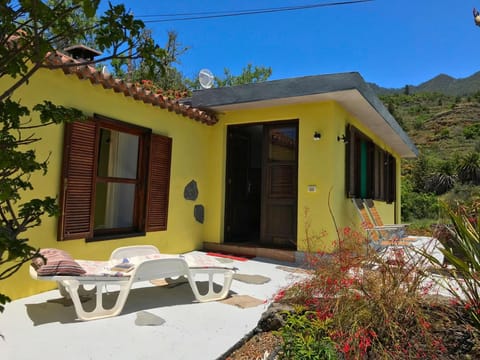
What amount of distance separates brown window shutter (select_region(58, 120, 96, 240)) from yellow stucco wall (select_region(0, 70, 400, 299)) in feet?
0.33

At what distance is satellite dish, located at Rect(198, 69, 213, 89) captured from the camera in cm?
812

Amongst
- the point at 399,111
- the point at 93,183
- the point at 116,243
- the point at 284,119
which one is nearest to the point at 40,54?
the point at 93,183

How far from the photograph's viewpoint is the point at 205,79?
8172mm

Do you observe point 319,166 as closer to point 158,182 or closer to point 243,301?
point 158,182

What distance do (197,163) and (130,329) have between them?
4.60 meters

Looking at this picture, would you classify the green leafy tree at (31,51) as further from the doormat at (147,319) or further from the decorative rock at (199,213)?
the decorative rock at (199,213)

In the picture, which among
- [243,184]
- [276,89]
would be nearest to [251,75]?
[243,184]

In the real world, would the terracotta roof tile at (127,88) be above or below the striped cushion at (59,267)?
above

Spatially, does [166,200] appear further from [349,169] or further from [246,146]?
[349,169]

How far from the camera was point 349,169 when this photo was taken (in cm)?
746

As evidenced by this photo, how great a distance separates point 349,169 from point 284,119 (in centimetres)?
186

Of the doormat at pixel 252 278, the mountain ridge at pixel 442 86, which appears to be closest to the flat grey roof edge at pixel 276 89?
the doormat at pixel 252 278

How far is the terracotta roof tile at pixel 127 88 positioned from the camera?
15.1 ft

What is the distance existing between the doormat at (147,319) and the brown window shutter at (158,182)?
2.51m
